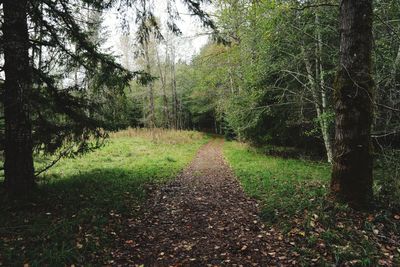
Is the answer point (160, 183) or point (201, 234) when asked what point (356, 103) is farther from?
point (160, 183)

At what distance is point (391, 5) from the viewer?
675cm

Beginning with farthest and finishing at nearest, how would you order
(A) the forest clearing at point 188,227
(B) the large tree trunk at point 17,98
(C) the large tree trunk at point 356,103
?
(B) the large tree trunk at point 17,98 < (C) the large tree trunk at point 356,103 < (A) the forest clearing at point 188,227

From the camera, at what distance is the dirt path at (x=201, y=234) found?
414 cm

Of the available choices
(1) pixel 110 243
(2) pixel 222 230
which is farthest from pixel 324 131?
(1) pixel 110 243

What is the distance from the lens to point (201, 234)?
4.99 m

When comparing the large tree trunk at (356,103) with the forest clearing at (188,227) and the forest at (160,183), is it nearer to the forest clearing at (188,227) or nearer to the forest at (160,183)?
the forest at (160,183)

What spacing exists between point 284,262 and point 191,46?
27.7 m

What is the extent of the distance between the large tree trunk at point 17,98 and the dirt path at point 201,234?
108 inches

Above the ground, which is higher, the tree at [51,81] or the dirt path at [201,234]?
the tree at [51,81]

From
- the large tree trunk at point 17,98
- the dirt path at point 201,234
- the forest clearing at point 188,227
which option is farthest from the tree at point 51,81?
the dirt path at point 201,234

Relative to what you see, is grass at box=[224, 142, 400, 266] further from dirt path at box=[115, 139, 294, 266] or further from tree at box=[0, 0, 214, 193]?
tree at box=[0, 0, 214, 193]

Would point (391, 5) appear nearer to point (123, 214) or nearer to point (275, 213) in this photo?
point (275, 213)

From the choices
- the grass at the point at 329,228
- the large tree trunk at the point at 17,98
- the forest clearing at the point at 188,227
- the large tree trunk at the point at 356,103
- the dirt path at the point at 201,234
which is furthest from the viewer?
the large tree trunk at the point at 17,98

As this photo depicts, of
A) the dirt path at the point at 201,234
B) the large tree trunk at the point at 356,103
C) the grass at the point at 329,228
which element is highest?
the large tree trunk at the point at 356,103
